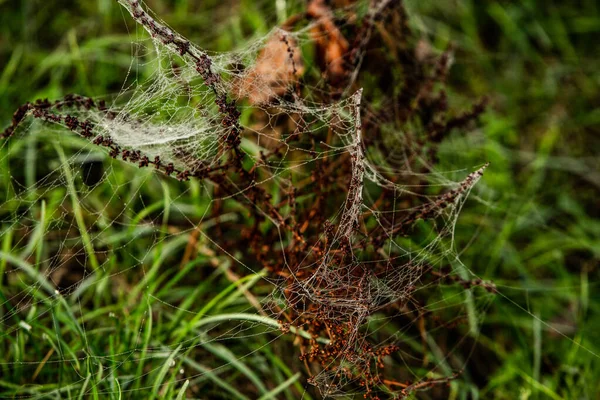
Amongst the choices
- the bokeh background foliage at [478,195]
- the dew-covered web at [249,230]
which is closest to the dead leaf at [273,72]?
the dew-covered web at [249,230]

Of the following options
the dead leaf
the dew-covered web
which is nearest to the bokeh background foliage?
the dew-covered web

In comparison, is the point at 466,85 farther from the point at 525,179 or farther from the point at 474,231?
the point at 474,231

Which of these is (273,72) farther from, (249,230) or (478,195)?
(478,195)

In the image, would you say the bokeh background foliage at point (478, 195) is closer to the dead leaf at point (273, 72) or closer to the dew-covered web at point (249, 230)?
the dew-covered web at point (249, 230)

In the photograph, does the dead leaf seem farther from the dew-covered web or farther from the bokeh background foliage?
the bokeh background foliage

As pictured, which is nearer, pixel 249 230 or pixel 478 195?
pixel 249 230

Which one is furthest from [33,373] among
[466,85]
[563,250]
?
[466,85]

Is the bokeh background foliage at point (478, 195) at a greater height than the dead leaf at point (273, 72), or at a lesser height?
lesser

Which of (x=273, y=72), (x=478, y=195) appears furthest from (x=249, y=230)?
(x=478, y=195)
